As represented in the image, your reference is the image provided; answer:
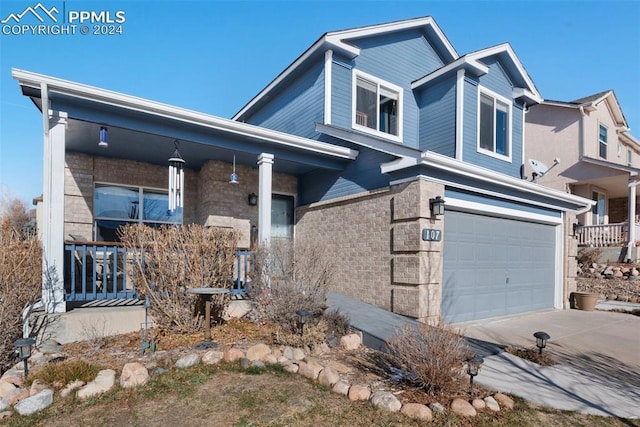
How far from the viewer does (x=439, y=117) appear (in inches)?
432

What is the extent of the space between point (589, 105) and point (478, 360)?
17.7m

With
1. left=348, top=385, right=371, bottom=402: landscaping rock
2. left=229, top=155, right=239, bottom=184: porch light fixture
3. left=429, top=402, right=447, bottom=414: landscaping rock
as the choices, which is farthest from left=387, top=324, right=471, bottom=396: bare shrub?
left=229, top=155, right=239, bottom=184: porch light fixture

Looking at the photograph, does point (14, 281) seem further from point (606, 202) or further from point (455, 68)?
point (606, 202)

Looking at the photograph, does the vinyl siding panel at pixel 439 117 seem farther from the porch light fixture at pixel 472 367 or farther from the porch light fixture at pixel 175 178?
the porch light fixture at pixel 472 367

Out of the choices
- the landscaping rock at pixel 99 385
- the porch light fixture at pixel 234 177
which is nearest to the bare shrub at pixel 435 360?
the landscaping rock at pixel 99 385

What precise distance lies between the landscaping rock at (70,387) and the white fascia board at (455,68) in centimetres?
1098

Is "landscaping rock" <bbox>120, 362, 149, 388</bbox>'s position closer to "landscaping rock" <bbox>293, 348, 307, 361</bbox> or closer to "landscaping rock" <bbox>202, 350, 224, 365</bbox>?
"landscaping rock" <bbox>202, 350, 224, 365</bbox>

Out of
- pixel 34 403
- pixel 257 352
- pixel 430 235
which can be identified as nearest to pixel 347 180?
pixel 430 235

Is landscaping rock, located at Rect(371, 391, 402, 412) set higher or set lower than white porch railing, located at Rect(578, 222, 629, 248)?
lower

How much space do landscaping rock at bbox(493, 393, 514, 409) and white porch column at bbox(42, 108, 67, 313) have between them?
6130 millimetres

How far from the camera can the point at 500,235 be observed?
344 inches

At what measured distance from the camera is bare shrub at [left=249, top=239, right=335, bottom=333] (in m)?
6.21

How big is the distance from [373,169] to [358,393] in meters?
5.22

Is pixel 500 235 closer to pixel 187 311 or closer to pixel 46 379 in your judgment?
pixel 187 311
